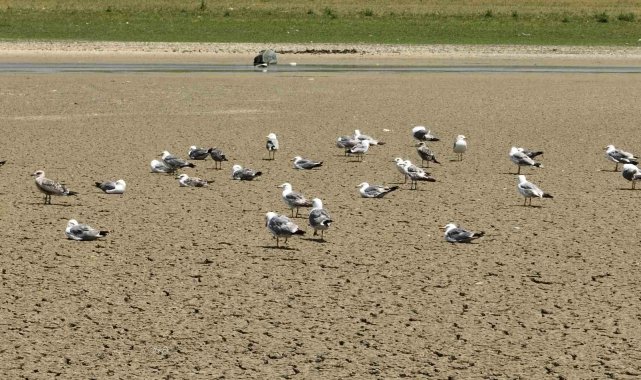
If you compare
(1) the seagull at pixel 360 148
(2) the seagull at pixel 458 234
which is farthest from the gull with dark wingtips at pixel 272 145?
(2) the seagull at pixel 458 234

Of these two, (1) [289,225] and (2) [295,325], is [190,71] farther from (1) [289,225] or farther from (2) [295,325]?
(2) [295,325]

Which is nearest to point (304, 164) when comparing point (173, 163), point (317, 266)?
point (173, 163)

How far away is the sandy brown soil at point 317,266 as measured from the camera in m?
10.3

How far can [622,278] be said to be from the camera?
12.9m

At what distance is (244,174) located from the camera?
19.3m

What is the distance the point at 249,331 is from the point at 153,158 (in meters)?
11.5

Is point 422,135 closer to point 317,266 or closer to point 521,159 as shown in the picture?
point 521,159

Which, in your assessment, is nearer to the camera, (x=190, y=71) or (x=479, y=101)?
(x=479, y=101)

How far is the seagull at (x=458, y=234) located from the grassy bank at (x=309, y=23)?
43.2m

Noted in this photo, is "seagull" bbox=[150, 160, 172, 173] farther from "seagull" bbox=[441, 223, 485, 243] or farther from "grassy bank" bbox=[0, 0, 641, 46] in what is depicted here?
"grassy bank" bbox=[0, 0, 641, 46]

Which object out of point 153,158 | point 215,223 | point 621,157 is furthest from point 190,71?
point 215,223

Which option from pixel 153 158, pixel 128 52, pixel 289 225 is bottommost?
pixel 128 52

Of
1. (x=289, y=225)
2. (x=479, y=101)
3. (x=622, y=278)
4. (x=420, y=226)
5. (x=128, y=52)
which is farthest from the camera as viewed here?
(x=128, y=52)

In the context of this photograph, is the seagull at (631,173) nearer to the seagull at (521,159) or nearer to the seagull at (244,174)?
the seagull at (521,159)
